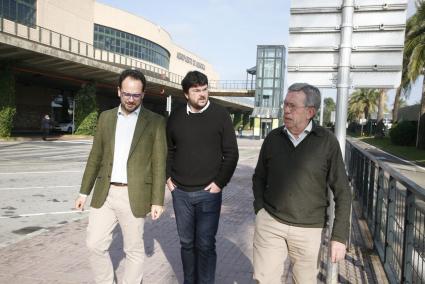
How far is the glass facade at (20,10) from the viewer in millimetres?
30422

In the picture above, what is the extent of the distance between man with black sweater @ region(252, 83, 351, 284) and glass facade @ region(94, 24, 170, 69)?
48326mm

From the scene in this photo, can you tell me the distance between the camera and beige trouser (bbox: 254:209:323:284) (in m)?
2.69

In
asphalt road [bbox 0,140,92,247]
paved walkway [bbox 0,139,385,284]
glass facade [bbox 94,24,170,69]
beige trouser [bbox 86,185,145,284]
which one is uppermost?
glass facade [bbox 94,24,170,69]

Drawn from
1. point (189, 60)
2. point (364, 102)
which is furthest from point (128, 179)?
point (364, 102)

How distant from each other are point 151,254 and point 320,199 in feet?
9.15

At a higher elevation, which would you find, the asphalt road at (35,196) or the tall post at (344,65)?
the tall post at (344,65)

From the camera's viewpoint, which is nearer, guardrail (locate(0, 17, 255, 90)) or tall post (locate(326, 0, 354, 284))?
tall post (locate(326, 0, 354, 284))

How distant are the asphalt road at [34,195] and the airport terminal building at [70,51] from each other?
967 cm

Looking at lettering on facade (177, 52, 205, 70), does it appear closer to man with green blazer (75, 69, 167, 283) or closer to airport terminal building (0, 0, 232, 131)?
airport terminal building (0, 0, 232, 131)

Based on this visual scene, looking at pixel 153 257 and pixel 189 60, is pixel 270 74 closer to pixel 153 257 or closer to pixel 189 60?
pixel 189 60

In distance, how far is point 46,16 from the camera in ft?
119

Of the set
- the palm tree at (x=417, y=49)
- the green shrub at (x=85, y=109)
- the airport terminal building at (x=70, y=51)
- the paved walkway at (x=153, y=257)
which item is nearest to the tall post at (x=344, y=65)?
the paved walkway at (x=153, y=257)

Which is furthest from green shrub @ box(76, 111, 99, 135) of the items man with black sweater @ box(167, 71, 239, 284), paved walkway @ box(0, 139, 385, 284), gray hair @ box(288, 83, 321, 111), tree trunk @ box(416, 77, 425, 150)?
gray hair @ box(288, 83, 321, 111)

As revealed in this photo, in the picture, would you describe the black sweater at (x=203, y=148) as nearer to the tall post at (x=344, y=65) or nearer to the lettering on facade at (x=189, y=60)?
the tall post at (x=344, y=65)
